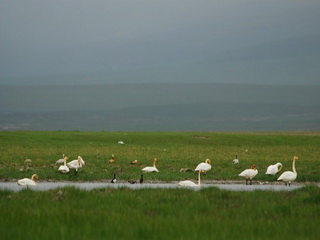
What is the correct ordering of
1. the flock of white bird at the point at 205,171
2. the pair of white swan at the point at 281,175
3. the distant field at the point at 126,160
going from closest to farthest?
the flock of white bird at the point at 205,171 < the pair of white swan at the point at 281,175 < the distant field at the point at 126,160

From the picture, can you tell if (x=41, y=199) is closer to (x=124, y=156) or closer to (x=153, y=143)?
(x=124, y=156)

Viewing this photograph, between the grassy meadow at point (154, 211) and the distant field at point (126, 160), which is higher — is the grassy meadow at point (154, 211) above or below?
below

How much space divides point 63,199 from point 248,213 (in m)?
5.56

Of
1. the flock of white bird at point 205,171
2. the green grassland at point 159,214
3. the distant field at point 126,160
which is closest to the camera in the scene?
the green grassland at point 159,214

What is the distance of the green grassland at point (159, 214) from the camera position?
13.1m

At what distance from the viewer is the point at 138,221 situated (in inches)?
570

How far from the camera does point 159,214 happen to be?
16297 mm

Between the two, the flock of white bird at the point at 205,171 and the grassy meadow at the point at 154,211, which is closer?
the grassy meadow at the point at 154,211

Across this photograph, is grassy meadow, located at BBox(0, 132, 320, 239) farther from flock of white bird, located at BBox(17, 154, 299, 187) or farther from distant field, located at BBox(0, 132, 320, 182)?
flock of white bird, located at BBox(17, 154, 299, 187)

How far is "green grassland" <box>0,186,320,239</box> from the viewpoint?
42.9 feet

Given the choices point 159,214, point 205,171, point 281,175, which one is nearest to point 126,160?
A: point 205,171

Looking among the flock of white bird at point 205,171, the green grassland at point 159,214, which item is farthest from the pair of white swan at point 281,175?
the green grassland at point 159,214

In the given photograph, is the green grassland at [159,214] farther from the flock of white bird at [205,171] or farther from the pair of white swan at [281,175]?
the pair of white swan at [281,175]

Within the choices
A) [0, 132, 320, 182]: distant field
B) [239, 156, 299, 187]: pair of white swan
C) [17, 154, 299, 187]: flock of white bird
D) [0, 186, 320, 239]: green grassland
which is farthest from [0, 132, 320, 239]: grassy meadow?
[239, 156, 299, 187]: pair of white swan
